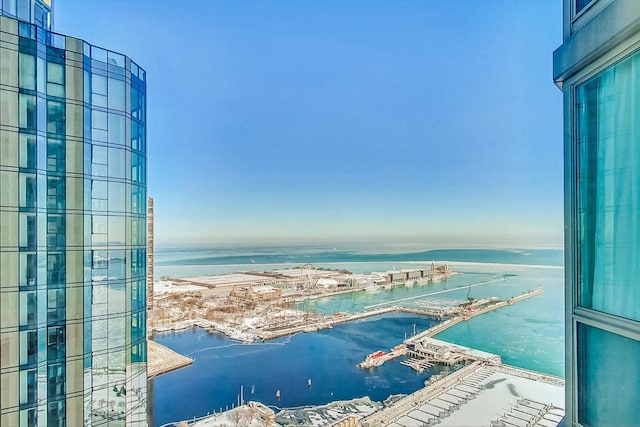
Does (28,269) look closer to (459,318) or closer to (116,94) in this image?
(116,94)

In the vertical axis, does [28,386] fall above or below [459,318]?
above

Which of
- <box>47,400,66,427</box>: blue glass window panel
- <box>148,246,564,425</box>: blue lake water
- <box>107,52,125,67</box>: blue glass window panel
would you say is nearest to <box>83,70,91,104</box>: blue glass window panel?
<box>107,52,125,67</box>: blue glass window panel

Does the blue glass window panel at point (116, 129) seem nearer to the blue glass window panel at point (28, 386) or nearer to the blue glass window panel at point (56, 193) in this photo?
the blue glass window panel at point (56, 193)

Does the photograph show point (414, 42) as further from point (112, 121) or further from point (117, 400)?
point (117, 400)

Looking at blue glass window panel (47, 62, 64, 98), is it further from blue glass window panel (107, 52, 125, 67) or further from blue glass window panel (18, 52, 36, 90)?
blue glass window panel (107, 52, 125, 67)

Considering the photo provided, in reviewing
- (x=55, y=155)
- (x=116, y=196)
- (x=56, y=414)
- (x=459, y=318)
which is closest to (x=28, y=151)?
(x=55, y=155)

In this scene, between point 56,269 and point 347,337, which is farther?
point 347,337

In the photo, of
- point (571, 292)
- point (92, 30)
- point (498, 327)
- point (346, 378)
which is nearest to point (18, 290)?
point (92, 30)
